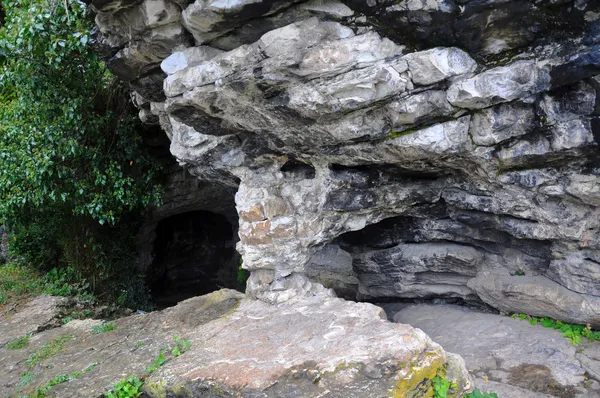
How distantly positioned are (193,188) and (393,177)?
5.40 meters

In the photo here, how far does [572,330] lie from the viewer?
15.5 feet

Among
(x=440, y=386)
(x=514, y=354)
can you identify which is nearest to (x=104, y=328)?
(x=440, y=386)

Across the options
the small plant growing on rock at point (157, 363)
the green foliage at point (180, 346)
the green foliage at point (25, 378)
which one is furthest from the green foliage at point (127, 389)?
the green foliage at point (25, 378)

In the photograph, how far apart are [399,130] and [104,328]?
13.4 ft

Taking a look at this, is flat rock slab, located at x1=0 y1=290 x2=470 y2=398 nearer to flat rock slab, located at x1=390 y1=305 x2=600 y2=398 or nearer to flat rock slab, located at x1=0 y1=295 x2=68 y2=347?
flat rock slab, located at x1=0 y1=295 x2=68 y2=347

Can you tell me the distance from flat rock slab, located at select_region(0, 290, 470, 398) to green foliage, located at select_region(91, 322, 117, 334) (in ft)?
0.29

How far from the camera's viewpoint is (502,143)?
12.9ft

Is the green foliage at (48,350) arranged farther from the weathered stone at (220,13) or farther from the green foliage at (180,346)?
the weathered stone at (220,13)

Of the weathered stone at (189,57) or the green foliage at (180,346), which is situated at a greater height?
the weathered stone at (189,57)

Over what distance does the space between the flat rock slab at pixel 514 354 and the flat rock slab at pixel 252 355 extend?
1019 mm

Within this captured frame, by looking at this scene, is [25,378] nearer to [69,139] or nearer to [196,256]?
[69,139]

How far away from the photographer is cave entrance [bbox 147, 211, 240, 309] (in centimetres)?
1190

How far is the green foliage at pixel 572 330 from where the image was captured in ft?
15.0

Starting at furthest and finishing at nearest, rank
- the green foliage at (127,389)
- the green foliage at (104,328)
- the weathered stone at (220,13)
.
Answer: the green foliage at (104,328)
the green foliage at (127,389)
the weathered stone at (220,13)
